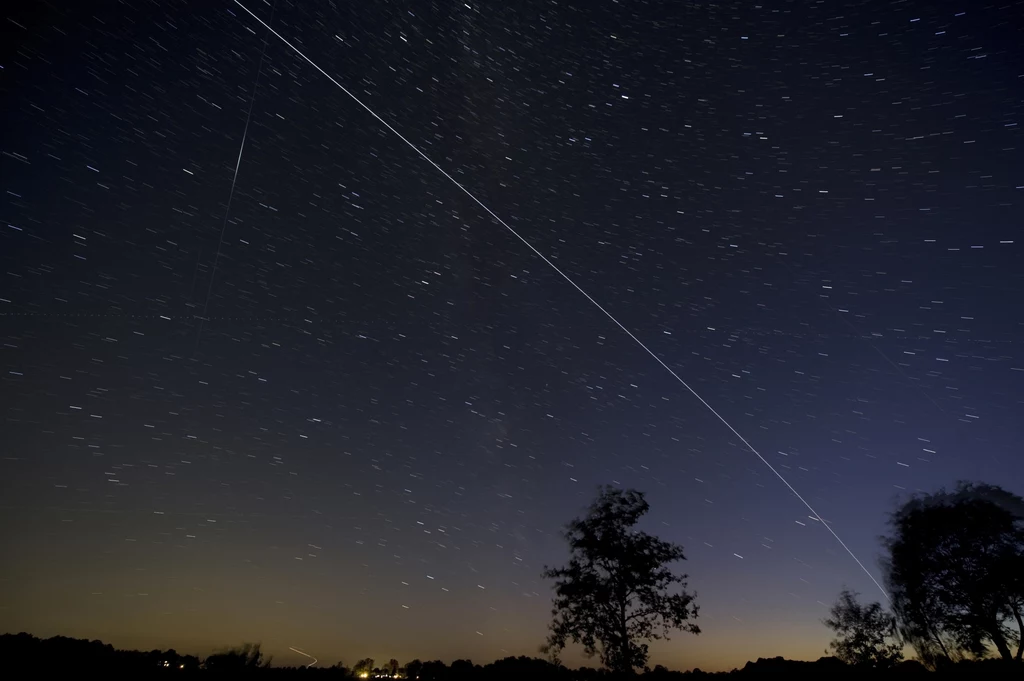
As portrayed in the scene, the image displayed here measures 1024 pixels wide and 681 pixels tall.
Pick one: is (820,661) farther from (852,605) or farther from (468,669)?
(852,605)

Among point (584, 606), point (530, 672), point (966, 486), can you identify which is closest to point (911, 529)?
point (966, 486)

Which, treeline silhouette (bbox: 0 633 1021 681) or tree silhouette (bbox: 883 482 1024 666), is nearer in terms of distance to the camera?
treeline silhouette (bbox: 0 633 1021 681)

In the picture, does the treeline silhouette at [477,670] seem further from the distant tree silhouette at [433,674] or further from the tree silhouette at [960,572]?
the tree silhouette at [960,572]

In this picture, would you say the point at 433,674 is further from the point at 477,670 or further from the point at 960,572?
the point at 960,572

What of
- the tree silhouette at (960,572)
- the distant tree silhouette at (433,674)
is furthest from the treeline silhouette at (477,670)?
the tree silhouette at (960,572)

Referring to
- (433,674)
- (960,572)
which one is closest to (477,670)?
(433,674)

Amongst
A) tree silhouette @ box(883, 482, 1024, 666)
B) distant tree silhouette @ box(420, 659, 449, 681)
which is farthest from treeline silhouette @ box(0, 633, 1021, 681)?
tree silhouette @ box(883, 482, 1024, 666)

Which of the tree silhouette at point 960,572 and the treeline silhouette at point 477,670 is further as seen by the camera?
the tree silhouette at point 960,572

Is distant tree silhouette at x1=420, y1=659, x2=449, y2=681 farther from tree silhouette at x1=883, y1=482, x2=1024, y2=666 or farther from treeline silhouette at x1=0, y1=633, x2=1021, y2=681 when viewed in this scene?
tree silhouette at x1=883, y1=482, x2=1024, y2=666

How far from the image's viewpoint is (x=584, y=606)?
912 inches

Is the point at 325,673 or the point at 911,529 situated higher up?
the point at 911,529

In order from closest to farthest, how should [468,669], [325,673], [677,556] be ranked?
[325,673] < [468,669] < [677,556]

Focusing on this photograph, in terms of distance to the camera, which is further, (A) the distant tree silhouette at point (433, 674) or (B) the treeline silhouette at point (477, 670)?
(A) the distant tree silhouette at point (433, 674)

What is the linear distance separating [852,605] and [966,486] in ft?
50.0
